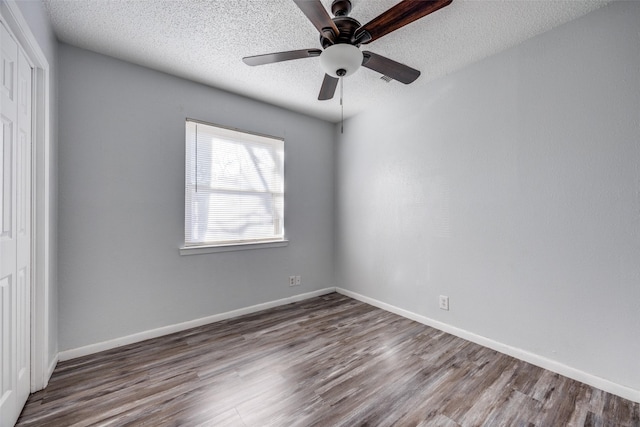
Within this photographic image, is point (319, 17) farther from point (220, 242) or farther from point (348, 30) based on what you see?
point (220, 242)

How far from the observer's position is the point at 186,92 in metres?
2.78

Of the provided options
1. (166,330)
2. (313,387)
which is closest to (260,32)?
(313,387)

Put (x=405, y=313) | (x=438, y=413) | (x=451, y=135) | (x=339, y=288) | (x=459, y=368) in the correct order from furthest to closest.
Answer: (x=339, y=288) < (x=405, y=313) < (x=451, y=135) < (x=459, y=368) < (x=438, y=413)

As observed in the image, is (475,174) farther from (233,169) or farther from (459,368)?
(233,169)

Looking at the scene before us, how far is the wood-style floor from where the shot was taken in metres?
1.60

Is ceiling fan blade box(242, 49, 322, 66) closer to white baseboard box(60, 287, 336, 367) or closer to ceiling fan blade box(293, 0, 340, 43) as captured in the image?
ceiling fan blade box(293, 0, 340, 43)

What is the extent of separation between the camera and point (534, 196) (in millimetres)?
2154

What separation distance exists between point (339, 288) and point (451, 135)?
2.48 m

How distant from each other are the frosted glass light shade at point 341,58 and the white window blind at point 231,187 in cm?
176

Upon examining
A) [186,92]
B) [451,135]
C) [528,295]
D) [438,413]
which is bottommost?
[438,413]

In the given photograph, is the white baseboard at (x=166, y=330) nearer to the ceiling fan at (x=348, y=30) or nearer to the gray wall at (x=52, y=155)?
the gray wall at (x=52, y=155)


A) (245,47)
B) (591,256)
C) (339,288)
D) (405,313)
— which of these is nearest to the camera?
(591,256)

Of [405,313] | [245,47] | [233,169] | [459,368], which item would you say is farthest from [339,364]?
[245,47]

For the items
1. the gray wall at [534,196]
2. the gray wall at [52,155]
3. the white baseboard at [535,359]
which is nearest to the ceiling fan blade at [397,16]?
the gray wall at [534,196]
